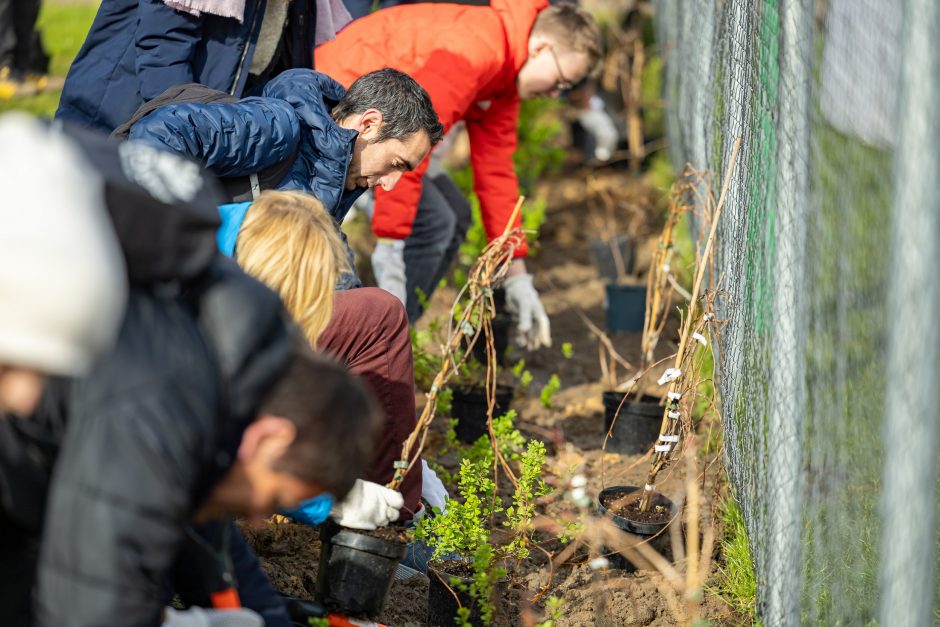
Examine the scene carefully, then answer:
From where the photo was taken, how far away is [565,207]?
6.95m

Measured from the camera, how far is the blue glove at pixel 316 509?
7.66 ft

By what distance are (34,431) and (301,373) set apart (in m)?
0.38

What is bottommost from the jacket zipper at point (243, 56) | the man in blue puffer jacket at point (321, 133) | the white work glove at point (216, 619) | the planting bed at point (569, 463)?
the planting bed at point (569, 463)

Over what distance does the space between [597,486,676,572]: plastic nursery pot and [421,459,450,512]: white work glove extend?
1.43ft

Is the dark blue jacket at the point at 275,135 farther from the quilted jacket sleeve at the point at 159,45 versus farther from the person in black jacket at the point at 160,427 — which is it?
the person in black jacket at the point at 160,427

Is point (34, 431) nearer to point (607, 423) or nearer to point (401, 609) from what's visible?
point (401, 609)

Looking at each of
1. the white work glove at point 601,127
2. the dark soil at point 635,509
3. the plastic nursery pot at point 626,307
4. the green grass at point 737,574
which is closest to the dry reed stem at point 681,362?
the dark soil at point 635,509

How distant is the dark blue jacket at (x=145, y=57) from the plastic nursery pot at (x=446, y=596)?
1545 millimetres

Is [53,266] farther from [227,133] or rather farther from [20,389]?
[227,133]

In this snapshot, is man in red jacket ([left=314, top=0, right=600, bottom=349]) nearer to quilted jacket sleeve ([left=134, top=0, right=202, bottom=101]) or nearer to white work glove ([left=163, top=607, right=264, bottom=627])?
quilted jacket sleeve ([left=134, top=0, right=202, bottom=101])

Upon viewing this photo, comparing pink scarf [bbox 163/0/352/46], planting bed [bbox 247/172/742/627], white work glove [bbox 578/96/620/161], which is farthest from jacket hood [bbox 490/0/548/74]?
white work glove [bbox 578/96/620/161]

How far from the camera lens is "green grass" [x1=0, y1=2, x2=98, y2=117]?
21.0 ft

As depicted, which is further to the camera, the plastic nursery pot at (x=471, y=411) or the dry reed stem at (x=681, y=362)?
the plastic nursery pot at (x=471, y=411)

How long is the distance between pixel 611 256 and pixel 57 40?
5.46 m
